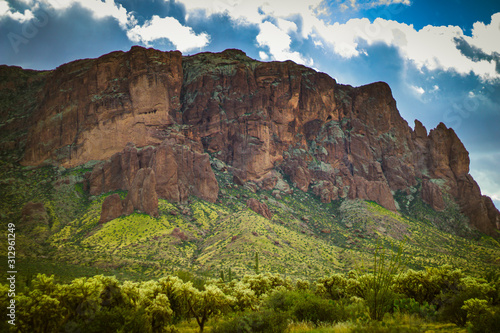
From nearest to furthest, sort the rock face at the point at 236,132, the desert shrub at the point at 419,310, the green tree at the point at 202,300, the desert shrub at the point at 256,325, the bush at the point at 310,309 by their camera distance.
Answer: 1. the desert shrub at the point at 256,325
2. the desert shrub at the point at 419,310
3. the bush at the point at 310,309
4. the green tree at the point at 202,300
5. the rock face at the point at 236,132

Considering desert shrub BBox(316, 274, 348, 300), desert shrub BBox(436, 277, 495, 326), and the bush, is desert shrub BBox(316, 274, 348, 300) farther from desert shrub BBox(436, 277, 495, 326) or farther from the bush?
desert shrub BBox(436, 277, 495, 326)

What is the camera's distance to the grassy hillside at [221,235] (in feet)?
218

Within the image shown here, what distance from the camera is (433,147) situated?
157m

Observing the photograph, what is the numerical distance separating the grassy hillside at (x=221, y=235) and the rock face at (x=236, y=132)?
27.4ft

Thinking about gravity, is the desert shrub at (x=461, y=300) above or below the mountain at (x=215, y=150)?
below

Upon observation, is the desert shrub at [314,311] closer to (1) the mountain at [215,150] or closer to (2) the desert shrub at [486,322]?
(2) the desert shrub at [486,322]

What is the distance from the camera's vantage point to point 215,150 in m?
138

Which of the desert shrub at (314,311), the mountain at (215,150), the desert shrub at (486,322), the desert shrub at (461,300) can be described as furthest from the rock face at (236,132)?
the desert shrub at (486,322)

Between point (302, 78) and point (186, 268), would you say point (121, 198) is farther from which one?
point (302, 78)

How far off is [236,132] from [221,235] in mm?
66075

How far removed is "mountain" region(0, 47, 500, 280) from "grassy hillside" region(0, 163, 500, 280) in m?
0.95

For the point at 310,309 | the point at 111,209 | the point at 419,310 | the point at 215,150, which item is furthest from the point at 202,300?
the point at 215,150

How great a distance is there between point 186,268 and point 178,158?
55.1 metres

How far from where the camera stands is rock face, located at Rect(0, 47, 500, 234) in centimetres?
11706
